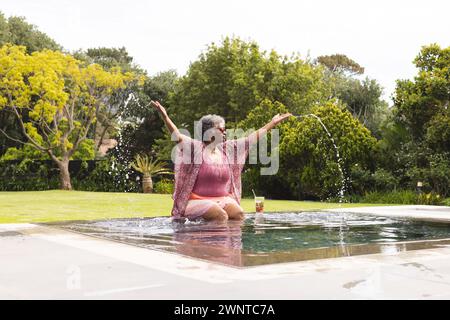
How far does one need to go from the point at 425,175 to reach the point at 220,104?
1789 centimetres

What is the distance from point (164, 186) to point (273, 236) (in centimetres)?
2242

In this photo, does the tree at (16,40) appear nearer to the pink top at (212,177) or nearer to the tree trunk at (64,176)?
the tree trunk at (64,176)

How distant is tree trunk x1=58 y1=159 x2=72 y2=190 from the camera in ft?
112

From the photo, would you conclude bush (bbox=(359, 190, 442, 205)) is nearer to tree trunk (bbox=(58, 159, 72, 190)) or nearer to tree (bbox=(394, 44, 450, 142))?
tree (bbox=(394, 44, 450, 142))

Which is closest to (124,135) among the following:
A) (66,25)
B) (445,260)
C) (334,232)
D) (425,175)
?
(66,25)

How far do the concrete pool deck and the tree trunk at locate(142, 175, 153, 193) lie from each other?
24.4m

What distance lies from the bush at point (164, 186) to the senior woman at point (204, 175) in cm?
1932

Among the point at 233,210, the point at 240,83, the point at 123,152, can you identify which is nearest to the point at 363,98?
the point at 240,83

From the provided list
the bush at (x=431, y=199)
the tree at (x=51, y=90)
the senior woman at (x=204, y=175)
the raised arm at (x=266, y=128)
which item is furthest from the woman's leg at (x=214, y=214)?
the tree at (x=51, y=90)

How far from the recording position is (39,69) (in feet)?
108

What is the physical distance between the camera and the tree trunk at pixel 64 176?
3412 cm

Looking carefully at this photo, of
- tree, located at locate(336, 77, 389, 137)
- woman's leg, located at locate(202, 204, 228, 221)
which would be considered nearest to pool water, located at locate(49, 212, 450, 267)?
woman's leg, located at locate(202, 204, 228, 221)
